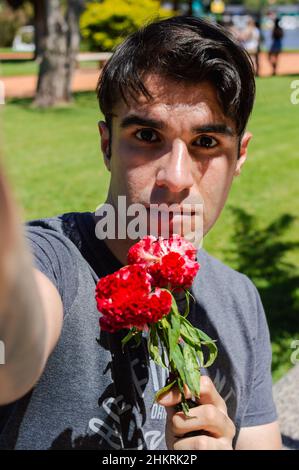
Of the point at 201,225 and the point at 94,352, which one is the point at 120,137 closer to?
the point at 201,225

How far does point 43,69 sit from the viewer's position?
15.1 metres

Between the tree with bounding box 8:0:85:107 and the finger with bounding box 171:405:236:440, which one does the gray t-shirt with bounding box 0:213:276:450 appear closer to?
the finger with bounding box 171:405:236:440

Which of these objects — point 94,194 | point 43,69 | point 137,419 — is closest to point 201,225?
point 137,419

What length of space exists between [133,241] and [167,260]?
0.32m

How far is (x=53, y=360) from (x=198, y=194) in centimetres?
60

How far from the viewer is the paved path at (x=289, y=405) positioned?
3.62 m

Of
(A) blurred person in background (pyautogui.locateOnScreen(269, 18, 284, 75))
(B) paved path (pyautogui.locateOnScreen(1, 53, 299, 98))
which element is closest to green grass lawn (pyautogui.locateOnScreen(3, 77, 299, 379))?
(B) paved path (pyautogui.locateOnScreen(1, 53, 299, 98))

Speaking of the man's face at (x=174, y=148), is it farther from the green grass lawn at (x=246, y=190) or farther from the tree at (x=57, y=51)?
the tree at (x=57, y=51)

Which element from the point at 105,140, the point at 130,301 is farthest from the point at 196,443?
the point at 105,140

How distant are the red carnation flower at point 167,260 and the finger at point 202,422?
1.03ft

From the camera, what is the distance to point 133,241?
1.83 metres

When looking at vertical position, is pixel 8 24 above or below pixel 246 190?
below
